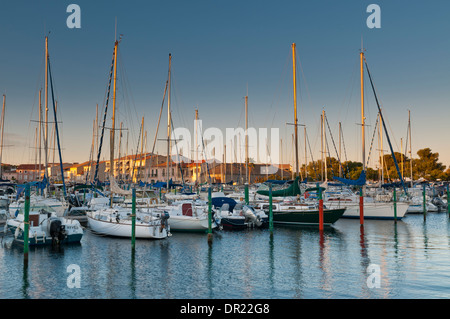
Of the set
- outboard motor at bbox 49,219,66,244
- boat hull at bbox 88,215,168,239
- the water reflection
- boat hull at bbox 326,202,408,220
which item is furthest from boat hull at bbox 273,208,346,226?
the water reflection

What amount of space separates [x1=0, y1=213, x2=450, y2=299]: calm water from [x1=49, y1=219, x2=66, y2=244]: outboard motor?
800mm

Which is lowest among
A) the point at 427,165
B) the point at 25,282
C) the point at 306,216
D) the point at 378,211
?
the point at 25,282

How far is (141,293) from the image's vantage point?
15.6m

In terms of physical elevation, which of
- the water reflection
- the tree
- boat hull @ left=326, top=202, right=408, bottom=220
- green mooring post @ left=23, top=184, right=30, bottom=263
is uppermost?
the tree

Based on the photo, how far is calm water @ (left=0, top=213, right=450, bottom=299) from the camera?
15.7m

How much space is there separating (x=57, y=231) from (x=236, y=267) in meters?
12.1

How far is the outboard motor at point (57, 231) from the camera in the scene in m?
24.8

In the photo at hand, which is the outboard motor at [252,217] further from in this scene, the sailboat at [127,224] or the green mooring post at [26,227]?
the green mooring post at [26,227]

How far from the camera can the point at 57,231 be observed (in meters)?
24.9

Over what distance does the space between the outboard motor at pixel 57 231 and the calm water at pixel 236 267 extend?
0.80 metres

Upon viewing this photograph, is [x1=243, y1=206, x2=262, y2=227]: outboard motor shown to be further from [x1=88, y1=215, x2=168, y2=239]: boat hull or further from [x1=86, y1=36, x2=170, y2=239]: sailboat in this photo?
[x1=88, y1=215, x2=168, y2=239]: boat hull

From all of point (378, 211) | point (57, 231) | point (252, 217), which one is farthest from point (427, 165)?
point (57, 231)

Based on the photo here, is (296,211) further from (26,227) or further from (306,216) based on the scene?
(26,227)
